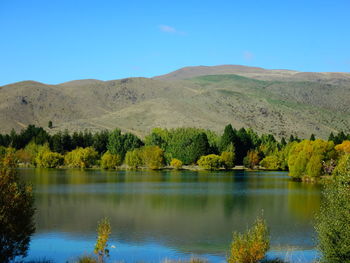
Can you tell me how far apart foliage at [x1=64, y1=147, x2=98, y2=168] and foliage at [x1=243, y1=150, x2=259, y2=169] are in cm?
3192

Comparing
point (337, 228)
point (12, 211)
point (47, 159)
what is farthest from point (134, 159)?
point (337, 228)

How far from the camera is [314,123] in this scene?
598ft

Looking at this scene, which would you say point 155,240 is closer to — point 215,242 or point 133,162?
point 215,242

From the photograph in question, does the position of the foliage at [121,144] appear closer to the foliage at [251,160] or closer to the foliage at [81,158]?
the foliage at [81,158]

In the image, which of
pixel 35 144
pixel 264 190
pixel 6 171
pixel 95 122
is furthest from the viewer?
pixel 95 122

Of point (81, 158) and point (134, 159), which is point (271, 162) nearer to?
point (134, 159)

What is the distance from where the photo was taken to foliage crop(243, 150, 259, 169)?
107 meters

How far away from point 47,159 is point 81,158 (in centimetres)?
699

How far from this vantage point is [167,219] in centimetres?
3459

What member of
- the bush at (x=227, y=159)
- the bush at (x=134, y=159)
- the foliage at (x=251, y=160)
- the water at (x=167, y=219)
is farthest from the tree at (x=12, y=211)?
the foliage at (x=251, y=160)

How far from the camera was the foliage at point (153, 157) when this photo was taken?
332ft

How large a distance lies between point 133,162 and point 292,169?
39.0 metres

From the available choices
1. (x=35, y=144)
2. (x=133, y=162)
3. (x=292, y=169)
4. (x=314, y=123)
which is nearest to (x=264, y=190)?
(x=292, y=169)

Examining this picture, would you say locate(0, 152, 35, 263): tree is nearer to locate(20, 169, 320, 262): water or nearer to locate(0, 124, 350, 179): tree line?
locate(20, 169, 320, 262): water
